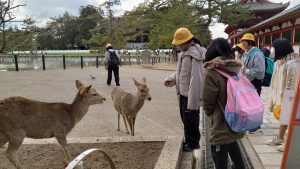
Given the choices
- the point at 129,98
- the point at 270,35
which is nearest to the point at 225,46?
the point at 129,98

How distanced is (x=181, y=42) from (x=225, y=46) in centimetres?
124

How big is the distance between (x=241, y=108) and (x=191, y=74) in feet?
5.23

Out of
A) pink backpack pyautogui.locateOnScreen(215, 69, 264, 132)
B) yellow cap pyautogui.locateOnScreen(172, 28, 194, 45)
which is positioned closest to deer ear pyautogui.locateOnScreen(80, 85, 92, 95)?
yellow cap pyautogui.locateOnScreen(172, 28, 194, 45)

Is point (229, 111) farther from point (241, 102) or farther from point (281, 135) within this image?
point (281, 135)

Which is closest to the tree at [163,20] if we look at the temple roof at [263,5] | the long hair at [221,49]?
the temple roof at [263,5]

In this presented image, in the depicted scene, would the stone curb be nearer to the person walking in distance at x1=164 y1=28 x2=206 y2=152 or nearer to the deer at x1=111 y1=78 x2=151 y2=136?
the person walking in distance at x1=164 y1=28 x2=206 y2=152

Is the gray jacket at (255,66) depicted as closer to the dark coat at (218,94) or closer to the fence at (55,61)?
the dark coat at (218,94)

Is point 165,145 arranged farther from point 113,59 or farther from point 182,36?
point 113,59

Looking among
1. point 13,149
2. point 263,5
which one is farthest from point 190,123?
point 263,5

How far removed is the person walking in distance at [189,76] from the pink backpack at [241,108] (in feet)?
4.53

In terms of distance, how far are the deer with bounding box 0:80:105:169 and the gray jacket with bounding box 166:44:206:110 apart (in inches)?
59.6

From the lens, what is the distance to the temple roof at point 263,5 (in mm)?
35731

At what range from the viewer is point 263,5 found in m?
37.6

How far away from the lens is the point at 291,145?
131 inches
